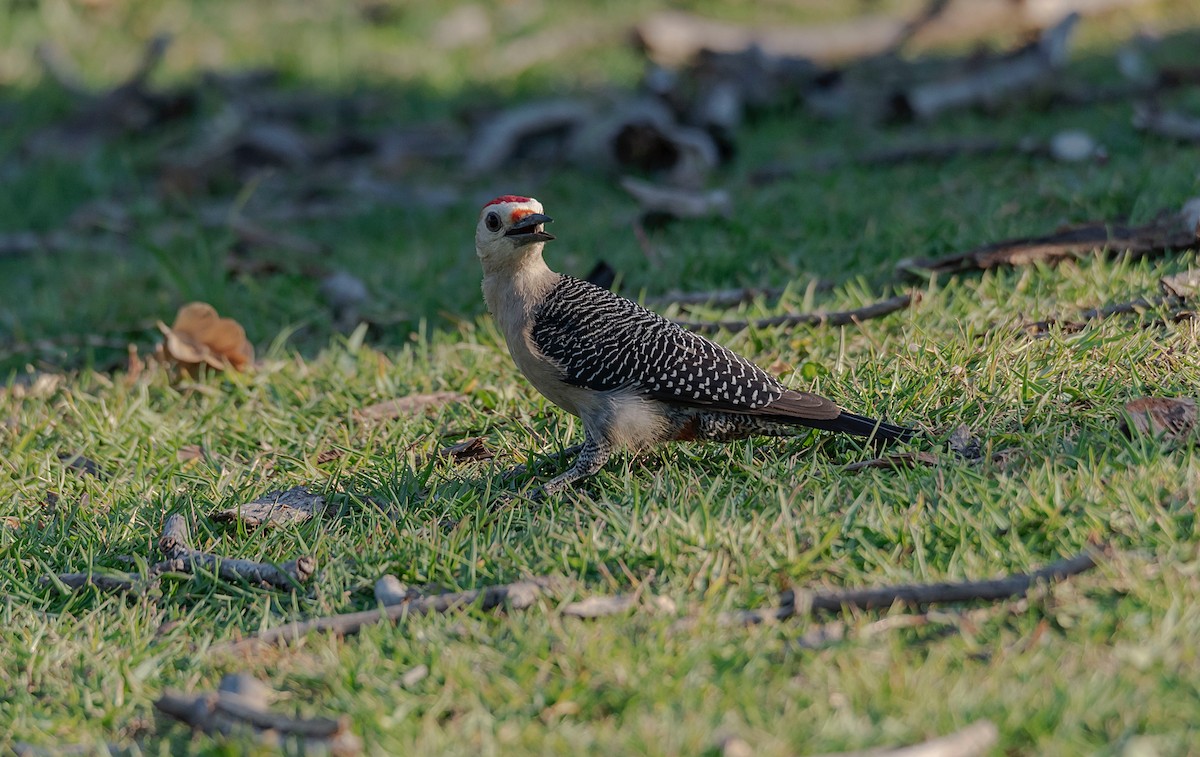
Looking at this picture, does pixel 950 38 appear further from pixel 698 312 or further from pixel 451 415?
pixel 451 415

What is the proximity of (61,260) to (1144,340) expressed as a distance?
6.20 metres

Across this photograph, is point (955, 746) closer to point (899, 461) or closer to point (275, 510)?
point (899, 461)

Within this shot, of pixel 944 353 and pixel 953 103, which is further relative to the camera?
pixel 953 103

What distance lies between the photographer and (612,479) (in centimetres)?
409

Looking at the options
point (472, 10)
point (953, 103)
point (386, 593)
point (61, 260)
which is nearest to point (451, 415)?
point (386, 593)

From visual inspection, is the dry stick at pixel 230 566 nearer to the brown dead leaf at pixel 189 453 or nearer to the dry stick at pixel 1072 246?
the brown dead leaf at pixel 189 453

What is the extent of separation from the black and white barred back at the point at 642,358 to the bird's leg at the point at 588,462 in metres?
0.18

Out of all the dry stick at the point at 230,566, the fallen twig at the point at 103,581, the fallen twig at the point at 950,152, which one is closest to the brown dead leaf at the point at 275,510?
the dry stick at the point at 230,566

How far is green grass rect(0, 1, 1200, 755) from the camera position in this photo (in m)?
2.82

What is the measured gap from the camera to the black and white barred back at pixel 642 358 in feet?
13.3

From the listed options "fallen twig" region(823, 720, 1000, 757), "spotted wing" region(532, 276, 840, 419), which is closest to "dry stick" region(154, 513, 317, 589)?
"spotted wing" region(532, 276, 840, 419)

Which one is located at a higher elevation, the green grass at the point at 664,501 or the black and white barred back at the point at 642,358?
the black and white barred back at the point at 642,358

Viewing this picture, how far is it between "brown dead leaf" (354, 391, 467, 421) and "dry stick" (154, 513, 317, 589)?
1.13 meters

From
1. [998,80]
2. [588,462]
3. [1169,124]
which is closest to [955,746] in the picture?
[588,462]
